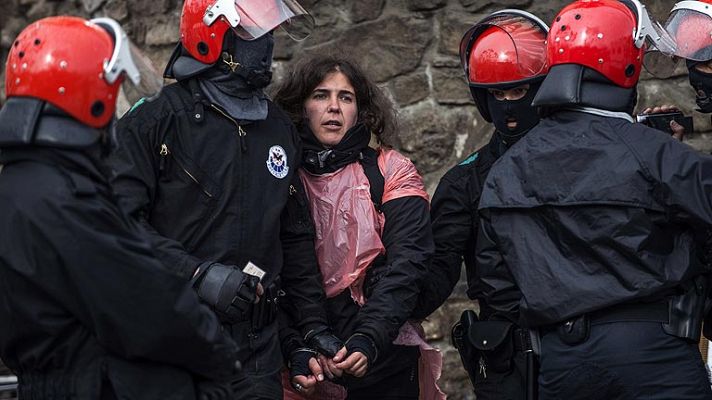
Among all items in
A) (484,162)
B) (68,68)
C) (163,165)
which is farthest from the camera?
(484,162)

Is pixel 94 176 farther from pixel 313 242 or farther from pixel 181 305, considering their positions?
pixel 313 242

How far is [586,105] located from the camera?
12.3 ft

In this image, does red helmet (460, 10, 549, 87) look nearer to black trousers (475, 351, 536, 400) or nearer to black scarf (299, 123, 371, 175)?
black scarf (299, 123, 371, 175)

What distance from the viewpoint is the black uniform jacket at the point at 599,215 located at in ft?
11.4

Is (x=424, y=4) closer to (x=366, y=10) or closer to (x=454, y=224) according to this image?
(x=366, y=10)

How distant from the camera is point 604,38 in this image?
12.3 feet

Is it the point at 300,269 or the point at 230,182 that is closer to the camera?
the point at 230,182

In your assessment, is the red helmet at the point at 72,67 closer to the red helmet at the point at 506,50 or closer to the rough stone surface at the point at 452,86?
the red helmet at the point at 506,50

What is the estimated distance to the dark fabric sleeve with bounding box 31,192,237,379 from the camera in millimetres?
2754

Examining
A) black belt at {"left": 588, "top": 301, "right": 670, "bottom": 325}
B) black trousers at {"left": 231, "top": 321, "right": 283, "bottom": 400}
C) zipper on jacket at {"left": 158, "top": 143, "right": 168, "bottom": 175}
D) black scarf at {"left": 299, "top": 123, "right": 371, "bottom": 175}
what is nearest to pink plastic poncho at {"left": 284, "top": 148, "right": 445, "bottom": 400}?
black scarf at {"left": 299, "top": 123, "right": 371, "bottom": 175}

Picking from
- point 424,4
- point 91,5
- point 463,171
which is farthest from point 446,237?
point 91,5

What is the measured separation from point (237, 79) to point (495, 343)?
1.28 metres

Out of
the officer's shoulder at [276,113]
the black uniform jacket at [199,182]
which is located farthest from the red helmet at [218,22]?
the officer's shoulder at [276,113]

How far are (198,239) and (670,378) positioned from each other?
1514 millimetres
